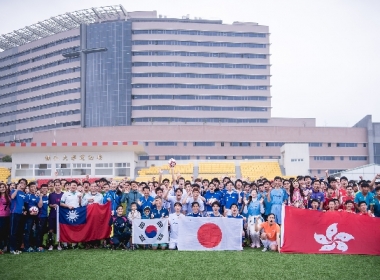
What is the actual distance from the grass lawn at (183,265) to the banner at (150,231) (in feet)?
2.28

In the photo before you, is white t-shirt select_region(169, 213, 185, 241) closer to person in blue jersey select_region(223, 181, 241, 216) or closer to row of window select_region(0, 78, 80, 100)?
person in blue jersey select_region(223, 181, 241, 216)

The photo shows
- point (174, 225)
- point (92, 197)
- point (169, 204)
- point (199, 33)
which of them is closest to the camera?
point (174, 225)

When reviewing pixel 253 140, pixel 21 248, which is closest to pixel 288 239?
pixel 21 248

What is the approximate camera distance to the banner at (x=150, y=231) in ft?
36.6

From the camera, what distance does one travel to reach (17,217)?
35.6ft

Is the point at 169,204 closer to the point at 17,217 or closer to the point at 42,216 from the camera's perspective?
the point at 42,216

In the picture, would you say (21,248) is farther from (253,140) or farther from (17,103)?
(17,103)

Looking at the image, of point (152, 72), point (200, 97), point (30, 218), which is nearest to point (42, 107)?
point (152, 72)

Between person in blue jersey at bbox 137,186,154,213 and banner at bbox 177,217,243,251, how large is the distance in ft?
4.41

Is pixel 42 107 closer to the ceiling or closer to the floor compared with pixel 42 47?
closer to the floor

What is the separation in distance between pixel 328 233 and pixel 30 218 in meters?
8.18

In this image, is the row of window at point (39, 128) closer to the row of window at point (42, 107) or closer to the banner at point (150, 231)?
the row of window at point (42, 107)

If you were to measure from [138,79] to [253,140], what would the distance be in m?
23.9

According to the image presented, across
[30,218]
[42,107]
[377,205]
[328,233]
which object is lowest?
[328,233]
